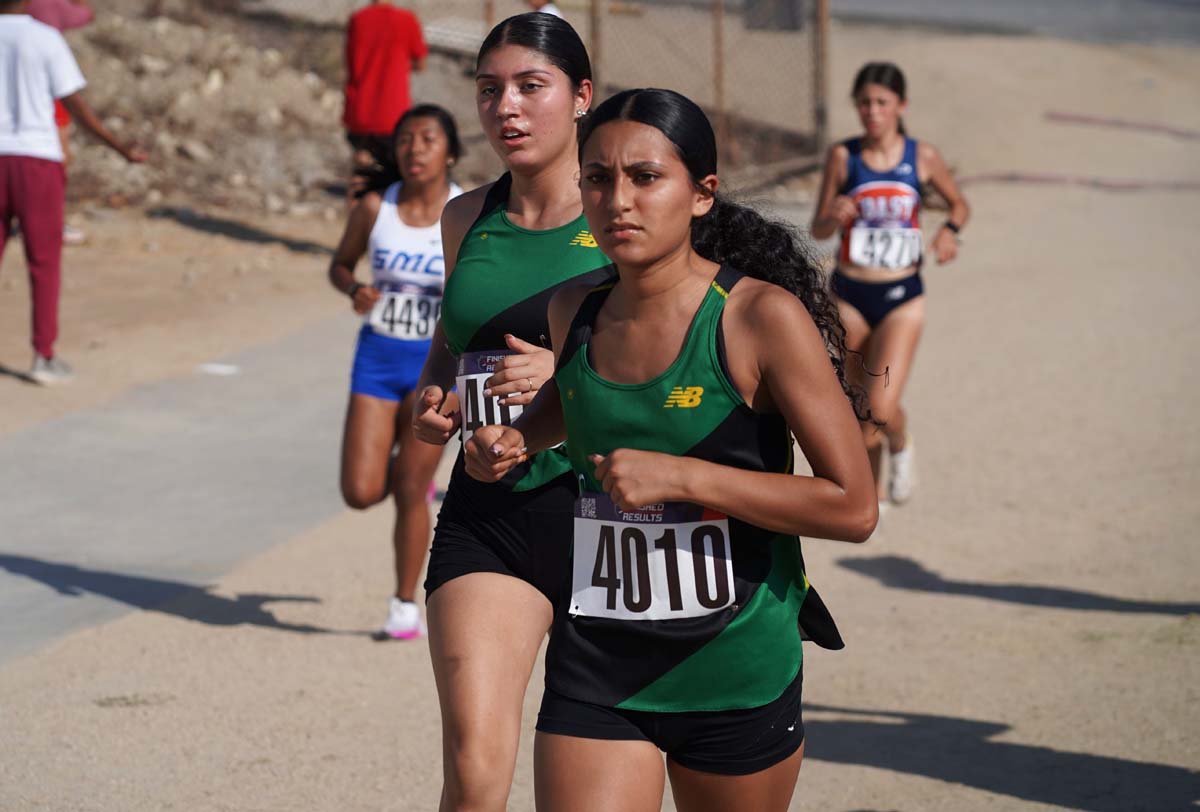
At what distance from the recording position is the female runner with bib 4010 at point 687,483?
9.29 feet

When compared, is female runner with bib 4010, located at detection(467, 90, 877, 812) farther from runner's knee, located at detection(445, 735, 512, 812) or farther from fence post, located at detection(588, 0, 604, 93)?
fence post, located at detection(588, 0, 604, 93)

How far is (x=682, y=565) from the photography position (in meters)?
2.96

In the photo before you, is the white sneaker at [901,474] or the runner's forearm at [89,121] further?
the runner's forearm at [89,121]

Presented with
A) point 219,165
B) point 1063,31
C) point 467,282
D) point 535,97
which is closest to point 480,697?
point 467,282

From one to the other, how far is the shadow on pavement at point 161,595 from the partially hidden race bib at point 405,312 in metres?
1.23

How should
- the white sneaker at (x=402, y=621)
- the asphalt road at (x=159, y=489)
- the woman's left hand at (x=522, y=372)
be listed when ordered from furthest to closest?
the asphalt road at (x=159, y=489), the white sneaker at (x=402, y=621), the woman's left hand at (x=522, y=372)

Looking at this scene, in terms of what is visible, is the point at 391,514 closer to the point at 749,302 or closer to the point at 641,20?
the point at 749,302

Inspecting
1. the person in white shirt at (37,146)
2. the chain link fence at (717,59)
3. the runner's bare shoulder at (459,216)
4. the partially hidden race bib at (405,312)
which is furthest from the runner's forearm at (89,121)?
the chain link fence at (717,59)

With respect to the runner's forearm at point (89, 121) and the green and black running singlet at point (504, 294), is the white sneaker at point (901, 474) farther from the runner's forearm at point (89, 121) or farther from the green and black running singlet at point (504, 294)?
the runner's forearm at point (89, 121)

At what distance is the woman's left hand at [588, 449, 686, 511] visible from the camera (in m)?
2.76

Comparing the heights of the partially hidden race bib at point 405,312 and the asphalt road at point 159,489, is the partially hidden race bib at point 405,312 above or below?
above

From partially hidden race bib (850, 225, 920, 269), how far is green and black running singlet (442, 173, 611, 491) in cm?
401

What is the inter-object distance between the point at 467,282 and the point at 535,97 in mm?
453

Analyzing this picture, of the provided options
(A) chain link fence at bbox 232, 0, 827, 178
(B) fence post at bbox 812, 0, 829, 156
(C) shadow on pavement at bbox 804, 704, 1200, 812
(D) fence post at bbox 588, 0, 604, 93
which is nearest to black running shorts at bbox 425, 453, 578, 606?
(C) shadow on pavement at bbox 804, 704, 1200, 812
